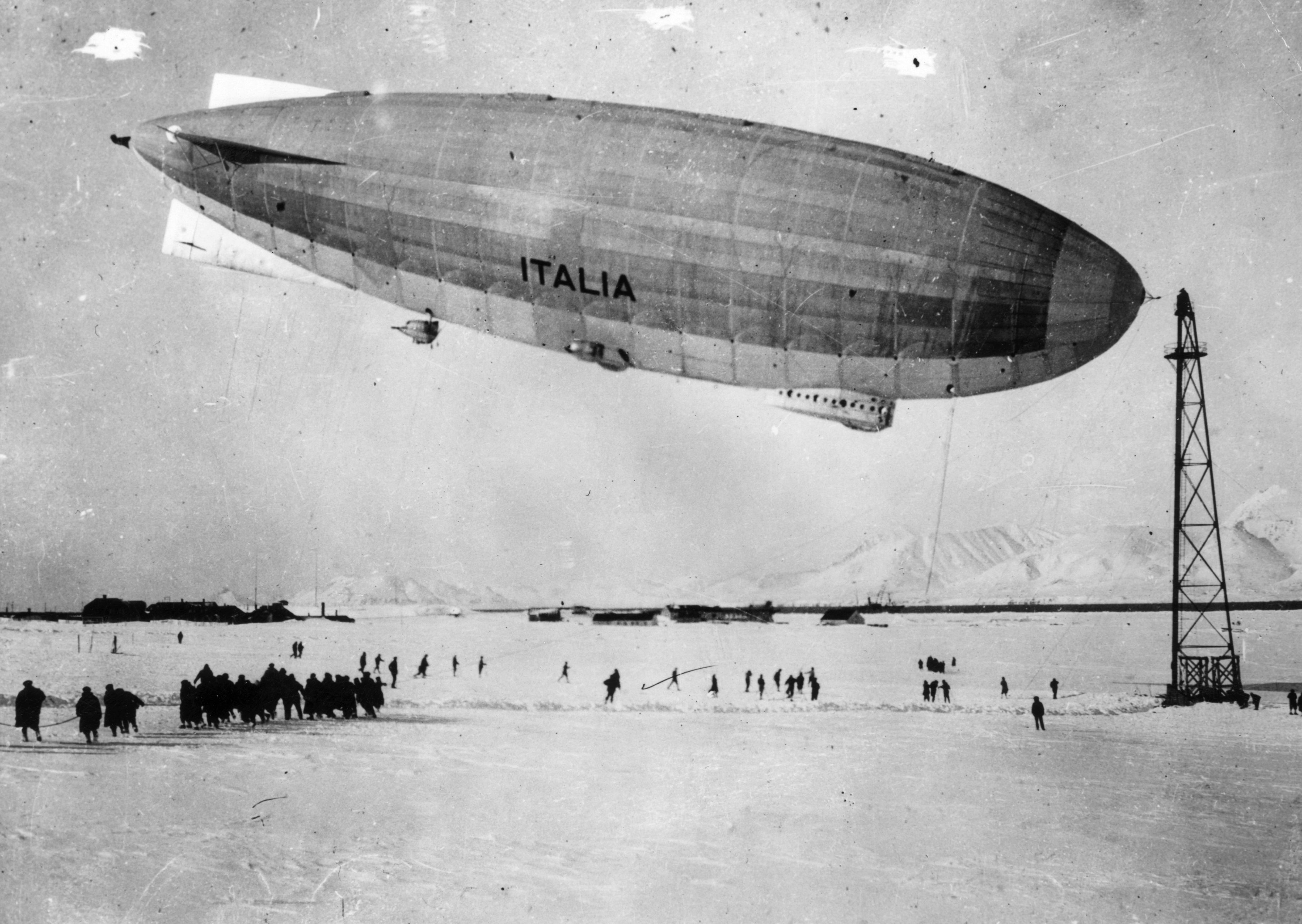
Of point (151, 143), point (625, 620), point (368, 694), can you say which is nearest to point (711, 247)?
point (151, 143)

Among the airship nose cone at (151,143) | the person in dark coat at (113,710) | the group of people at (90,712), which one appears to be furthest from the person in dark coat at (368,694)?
the airship nose cone at (151,143)

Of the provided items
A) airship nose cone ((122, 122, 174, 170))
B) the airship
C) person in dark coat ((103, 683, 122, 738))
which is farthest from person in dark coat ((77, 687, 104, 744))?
airship nose cone ((122, 122, 174, 170))

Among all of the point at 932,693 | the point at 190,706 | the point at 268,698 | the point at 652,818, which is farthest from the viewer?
the point at 932,693

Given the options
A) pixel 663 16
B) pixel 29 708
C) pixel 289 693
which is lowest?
pixel 289 693

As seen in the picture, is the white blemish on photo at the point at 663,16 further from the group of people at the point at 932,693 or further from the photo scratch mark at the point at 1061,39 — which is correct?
the group of people at the point at 932,693

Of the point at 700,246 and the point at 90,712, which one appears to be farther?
the point at 700,246

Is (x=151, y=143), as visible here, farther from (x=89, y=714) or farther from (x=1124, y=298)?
(x=1124, y=298)

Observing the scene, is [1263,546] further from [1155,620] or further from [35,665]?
[35,665]
